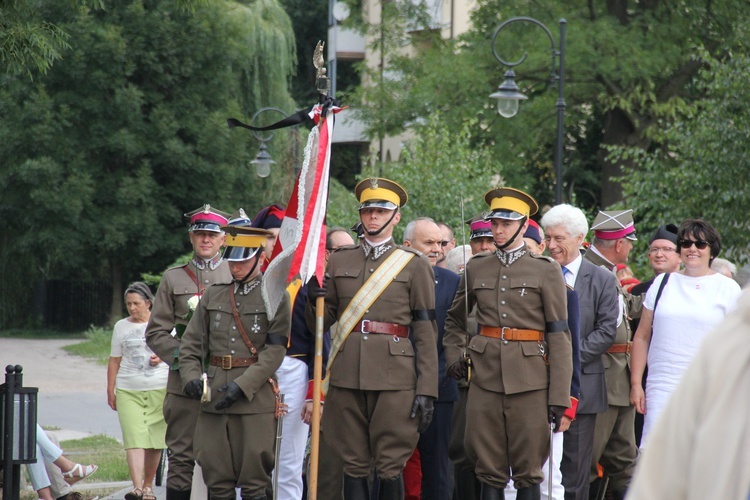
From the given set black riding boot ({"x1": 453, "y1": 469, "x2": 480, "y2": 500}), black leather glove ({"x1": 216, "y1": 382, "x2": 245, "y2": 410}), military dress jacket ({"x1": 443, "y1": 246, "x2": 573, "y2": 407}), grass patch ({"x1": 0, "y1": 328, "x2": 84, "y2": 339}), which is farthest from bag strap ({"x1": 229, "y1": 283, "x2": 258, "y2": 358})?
grass patch ({"x1": 0, "y1": 328, "x2": 84, "y2": 339})

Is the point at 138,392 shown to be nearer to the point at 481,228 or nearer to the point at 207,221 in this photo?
the point at 207,221

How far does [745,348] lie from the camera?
94.3 inches

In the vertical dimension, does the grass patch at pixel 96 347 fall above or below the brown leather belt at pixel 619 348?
below

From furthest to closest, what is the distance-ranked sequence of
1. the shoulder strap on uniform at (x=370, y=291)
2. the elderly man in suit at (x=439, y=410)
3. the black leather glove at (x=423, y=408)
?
the elderly man in suit at (x=439, y=410) → the shoulder strap on uniform at (x=370, y=291) → the black leather glove at (x=423, y=408)

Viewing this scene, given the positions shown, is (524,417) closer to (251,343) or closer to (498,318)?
(498,318)

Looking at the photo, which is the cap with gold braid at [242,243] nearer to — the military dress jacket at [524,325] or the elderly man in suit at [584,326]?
the military dress jacket at [524,325]

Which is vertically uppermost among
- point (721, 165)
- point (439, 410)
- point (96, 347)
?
point (721, 165)

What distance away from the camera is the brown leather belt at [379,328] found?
7.58 m

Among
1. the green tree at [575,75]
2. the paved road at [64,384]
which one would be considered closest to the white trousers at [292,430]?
the paved road at [64,384]

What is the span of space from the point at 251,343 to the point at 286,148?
90.2 ft

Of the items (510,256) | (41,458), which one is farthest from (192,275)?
(510,256)

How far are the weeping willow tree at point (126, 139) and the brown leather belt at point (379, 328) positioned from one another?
26821mm

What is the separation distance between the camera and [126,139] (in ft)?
114

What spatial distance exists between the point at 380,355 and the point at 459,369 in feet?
1.75
